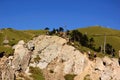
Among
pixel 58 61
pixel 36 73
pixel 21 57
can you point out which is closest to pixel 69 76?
pixel 58 61

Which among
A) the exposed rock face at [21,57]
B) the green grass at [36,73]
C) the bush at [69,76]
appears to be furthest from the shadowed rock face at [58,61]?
the green grass at [36,73]

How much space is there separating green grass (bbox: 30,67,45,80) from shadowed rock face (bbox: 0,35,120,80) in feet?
4.71

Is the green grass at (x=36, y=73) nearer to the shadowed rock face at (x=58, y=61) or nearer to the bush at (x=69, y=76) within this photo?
the shadowed rock face at (x=58, y=61)

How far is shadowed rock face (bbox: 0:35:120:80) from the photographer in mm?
98188

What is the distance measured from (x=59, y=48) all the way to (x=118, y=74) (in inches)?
780

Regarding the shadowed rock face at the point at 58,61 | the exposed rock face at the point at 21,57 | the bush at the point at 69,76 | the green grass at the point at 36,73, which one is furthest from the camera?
the bush at the point at 69,76

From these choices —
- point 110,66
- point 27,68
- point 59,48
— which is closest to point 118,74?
point 110,66

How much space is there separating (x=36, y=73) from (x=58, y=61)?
9.36 m

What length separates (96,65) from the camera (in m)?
103

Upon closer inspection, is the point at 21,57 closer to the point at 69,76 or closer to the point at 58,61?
the point at 58,61

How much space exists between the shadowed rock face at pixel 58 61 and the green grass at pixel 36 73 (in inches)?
56.5

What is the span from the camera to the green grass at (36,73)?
95.1 meters

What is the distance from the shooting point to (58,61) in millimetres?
103625

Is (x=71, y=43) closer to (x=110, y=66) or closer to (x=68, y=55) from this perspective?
(x=68, y=55)
